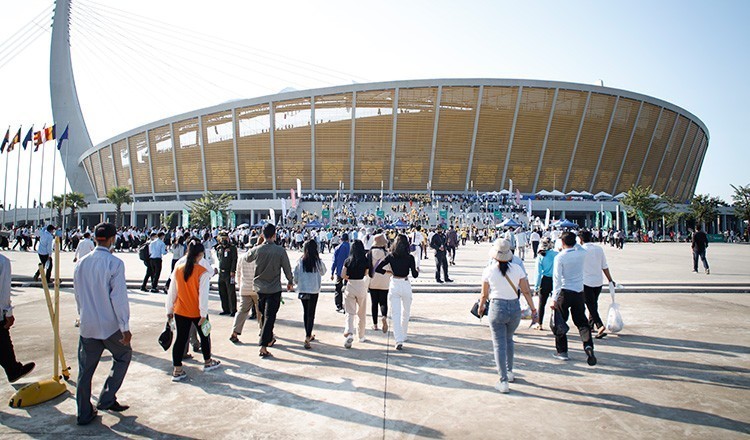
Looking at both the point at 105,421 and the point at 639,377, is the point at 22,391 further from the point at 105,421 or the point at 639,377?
the point at 639,377

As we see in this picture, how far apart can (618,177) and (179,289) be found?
7117 centimetres

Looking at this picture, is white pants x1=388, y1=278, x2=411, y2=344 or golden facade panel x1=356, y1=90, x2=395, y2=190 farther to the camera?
golden facade panel x1=356, y1=90, x2=395, y2=190

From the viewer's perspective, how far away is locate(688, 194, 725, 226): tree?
49.9m

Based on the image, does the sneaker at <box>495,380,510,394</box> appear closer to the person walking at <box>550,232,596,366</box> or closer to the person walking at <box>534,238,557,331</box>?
the person walking at <box>550,232,596,366</box>

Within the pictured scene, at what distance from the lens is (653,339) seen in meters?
6.57

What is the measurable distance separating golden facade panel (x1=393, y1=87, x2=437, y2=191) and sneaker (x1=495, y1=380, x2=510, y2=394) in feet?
178

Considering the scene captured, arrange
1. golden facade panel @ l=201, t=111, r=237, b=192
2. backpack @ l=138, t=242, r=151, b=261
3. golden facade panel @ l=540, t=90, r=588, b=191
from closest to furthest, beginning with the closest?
backpack @ l=138, t=242, r=151, b=261 < golden facade panel @ l=201, t=111, r=237, b=192 < golden facade panel @ l=540, t=90, r=588, b=191

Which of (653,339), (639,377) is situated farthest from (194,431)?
(653,339)

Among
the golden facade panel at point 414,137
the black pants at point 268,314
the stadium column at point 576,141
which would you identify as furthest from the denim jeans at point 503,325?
the stadium column at point 576,141

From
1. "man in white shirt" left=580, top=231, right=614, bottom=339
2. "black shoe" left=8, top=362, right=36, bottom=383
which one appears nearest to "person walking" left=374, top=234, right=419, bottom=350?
"man in white shirt" left=580, top=231, right=614, bottom=339

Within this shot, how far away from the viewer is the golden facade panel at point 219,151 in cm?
5722

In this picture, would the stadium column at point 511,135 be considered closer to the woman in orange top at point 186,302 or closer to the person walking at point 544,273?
the person walking at point 544,273

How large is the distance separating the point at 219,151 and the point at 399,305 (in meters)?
57.4

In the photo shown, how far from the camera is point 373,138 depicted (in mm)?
57344
